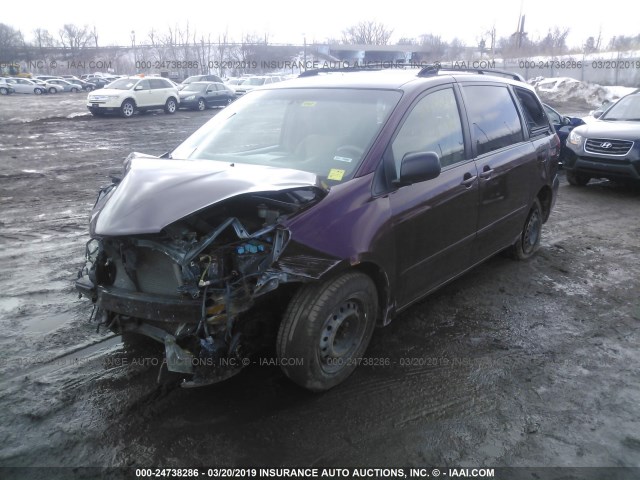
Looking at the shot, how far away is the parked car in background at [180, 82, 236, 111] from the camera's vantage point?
2483cm

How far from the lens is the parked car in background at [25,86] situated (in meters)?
40.8

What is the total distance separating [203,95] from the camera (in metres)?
25.1

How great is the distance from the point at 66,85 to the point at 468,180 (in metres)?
49.5

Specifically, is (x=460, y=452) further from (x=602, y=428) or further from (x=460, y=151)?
(x=460, y=151)

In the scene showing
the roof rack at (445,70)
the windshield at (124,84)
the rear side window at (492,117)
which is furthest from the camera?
the windshield at (124,84)

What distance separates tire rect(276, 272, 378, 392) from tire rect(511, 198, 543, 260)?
275 cm

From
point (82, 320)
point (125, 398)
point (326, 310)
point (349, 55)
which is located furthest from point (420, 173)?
point (349, 55)

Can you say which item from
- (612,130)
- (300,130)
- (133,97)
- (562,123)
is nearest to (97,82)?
(133,97)

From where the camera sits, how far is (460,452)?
8.65 feet

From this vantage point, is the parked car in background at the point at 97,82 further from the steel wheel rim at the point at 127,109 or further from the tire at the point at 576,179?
the tire at the point at 576,179

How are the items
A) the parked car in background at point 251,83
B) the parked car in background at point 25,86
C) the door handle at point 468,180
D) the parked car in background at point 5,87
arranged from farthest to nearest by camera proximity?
the parked car in background at point 25,86
the parked car in background at point 5,87
the parked car in background at point 251,83
the door handle at point 468,180

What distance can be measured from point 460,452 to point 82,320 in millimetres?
3010

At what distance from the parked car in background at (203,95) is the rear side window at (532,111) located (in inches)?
865

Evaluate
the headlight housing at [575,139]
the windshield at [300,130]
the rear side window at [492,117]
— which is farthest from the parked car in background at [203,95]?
the rear side window at [492,117]
